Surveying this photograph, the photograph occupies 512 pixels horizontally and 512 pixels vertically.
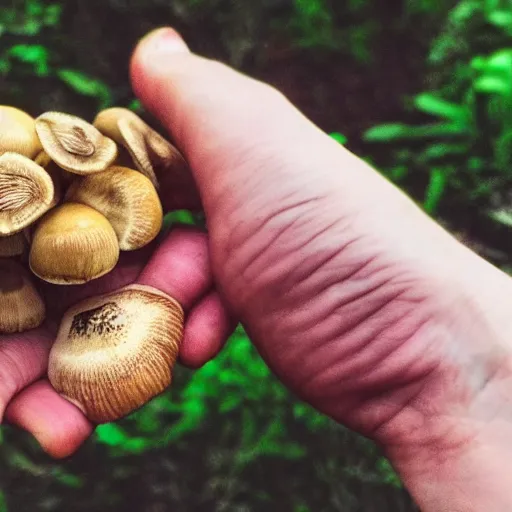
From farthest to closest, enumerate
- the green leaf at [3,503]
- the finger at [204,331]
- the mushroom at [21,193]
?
the green leaf at [3,503] < the finger at [204,331] < the mushroom at [21,193]

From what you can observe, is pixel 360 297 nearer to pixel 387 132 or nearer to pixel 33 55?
pixel 387 132

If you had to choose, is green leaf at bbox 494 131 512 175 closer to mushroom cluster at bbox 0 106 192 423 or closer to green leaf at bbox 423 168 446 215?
green leaf at bbox 423 168 446 215

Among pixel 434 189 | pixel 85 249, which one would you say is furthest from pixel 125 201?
pixel 434 189

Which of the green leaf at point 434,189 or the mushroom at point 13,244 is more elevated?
the mushroom at point 13,244

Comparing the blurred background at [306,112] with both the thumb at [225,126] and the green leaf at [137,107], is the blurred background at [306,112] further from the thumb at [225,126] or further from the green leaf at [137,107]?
the thumb at [225,126]

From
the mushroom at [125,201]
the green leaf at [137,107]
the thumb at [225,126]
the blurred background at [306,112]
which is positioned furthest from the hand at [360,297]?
the green leaf at [137,107]

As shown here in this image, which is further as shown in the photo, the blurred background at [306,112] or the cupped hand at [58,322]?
the blurred background at [306,112]
